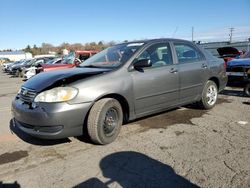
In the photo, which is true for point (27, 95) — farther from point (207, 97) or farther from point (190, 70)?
point (207, 97)

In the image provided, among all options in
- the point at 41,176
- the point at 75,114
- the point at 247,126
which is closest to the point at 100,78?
the point at 75,114

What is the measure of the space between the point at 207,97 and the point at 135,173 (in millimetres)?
3778

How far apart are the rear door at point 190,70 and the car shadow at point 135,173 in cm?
234

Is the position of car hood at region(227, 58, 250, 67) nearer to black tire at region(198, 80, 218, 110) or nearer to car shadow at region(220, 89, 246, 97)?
car shadow at region(220, 89, 246, 97)

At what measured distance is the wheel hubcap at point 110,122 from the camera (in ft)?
14.9

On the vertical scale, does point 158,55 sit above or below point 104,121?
above

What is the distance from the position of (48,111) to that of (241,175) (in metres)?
2.67

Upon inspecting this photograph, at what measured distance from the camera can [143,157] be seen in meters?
4.04

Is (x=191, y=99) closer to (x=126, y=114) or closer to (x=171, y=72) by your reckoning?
(x=171, y=72)

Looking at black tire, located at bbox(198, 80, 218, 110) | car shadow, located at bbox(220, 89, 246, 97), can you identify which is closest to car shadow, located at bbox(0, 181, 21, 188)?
black tire, located at bbox(198, 80, 218, 110)

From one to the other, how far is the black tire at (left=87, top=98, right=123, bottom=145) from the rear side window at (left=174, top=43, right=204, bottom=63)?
2.01 metres

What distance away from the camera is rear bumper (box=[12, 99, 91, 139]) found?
13.1ft

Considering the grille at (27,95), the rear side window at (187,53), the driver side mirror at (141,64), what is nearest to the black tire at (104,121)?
the driver side mirror at (141,64)

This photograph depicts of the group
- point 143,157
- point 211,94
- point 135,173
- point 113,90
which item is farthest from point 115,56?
point 211,94
